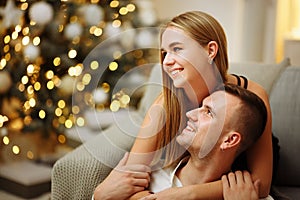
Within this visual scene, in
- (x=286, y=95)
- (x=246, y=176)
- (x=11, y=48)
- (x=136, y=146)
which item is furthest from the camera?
(x=11, y=48)

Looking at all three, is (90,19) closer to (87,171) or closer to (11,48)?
(11,48)

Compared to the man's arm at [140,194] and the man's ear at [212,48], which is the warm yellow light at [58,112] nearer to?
the man's arm at [140,194]

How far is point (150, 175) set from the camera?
4.37 feet

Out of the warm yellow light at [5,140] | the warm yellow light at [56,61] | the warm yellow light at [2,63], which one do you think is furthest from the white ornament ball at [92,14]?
the warm yellow light at [5,140]

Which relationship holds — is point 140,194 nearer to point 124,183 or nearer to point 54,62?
point 124,183

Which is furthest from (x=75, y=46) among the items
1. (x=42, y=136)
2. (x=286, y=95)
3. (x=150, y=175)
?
(x=150, y=175)

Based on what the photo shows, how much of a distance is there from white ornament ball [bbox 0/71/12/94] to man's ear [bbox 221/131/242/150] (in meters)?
1.59

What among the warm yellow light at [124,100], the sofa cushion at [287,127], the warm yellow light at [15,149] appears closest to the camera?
the warm yellow light at [124,100]

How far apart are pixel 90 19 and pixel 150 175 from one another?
1425mm

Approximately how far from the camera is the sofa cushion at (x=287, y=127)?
169cm

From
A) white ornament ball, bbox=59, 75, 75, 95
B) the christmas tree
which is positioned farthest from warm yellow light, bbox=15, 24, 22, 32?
white ornament ball, bbox=59, 75, 75, 95

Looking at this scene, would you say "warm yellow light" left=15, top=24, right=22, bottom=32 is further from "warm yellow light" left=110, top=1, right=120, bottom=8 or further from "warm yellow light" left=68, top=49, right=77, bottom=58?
"warm yellow light" left=110, top=1, right=120, bottom=8

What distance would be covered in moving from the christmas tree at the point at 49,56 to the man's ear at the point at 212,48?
1.23 meters

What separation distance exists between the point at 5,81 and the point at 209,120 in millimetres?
1576
